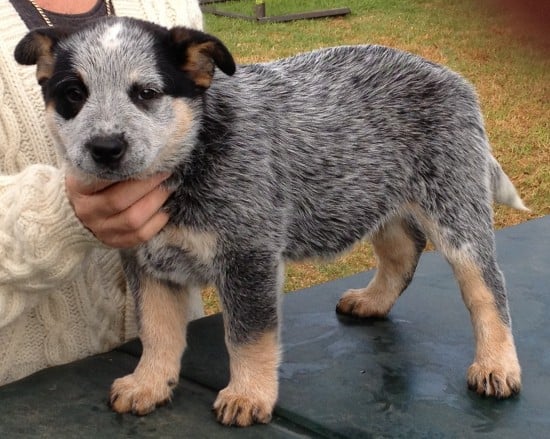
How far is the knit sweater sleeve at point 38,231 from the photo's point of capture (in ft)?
5.75

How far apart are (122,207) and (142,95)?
24 centimetres

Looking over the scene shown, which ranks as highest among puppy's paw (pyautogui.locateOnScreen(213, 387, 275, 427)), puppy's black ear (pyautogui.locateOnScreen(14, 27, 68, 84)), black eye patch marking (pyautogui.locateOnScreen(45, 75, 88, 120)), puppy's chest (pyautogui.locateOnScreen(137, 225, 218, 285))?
puppy's black ear (pyautogui.locateOnScreen(14, 27, 68, 84))

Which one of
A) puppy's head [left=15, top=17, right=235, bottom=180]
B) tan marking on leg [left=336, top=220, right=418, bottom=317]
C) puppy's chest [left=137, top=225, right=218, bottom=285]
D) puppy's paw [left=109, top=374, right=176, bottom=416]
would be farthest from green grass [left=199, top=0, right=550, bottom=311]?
puppy's paw [left=109, top=374, right=176, bottom=416]

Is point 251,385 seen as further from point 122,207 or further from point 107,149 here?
point 107,149

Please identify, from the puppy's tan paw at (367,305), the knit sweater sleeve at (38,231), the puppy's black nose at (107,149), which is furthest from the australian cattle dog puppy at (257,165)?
the puppy's tan paw at (367,305)

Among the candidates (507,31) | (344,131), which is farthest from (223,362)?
(507,31)

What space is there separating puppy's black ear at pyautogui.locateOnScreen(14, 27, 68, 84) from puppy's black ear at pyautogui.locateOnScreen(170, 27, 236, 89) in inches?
9.8

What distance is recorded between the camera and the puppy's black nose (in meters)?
1.42

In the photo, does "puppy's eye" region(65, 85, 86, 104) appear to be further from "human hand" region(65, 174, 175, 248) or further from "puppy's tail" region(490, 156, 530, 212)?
"puppy's tail" region(490, 156, 530, 212)

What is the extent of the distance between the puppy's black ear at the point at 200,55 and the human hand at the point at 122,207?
0.24m

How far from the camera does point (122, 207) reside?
1.58 metres

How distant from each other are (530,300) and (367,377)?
83cm

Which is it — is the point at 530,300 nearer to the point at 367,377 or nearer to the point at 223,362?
the point at 367,377

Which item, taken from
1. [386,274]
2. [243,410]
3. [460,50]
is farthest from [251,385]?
[460,50]
